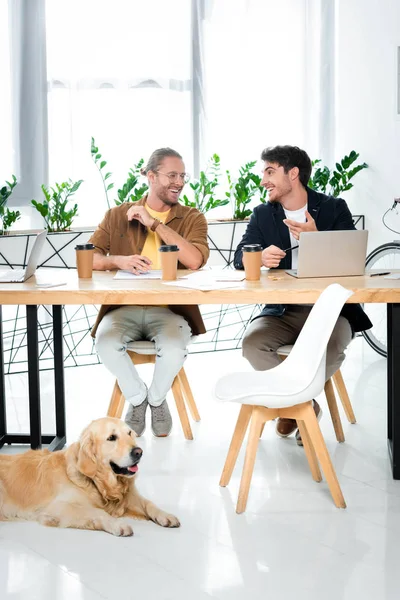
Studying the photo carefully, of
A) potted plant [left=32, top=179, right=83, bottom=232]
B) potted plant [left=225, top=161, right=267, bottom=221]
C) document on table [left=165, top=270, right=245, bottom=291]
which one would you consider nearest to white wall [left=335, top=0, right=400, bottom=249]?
potted plant [left=225, top=161, right=267, bottom=221]

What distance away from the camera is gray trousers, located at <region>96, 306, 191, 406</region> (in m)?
3.43

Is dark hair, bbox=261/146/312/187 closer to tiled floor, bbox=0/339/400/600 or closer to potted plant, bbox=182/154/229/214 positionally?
tiled floor, bbox=0/339/400/600

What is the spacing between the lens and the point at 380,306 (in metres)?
5.84

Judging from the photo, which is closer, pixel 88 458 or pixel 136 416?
pixel 88 458

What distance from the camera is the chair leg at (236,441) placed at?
2.93 metres

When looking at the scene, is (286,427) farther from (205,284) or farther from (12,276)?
(12,276)

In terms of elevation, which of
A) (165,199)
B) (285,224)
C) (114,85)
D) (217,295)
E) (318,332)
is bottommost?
(318,332)

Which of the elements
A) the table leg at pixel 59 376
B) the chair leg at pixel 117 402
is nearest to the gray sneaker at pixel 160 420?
the chair leg at pixel 117 402

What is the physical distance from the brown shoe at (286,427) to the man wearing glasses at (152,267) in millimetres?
472

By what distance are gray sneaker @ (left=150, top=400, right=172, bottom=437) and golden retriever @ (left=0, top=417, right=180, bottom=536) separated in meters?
0.80

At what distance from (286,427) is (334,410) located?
0.72 feet

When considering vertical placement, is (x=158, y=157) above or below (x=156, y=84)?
below

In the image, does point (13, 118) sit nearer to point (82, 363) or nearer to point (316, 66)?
point (82, 363)

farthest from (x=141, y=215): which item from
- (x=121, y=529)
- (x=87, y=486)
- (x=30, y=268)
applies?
(x=121, y=529)
